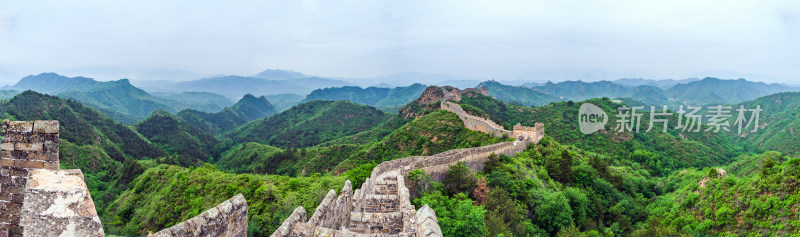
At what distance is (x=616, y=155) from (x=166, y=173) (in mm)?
53600

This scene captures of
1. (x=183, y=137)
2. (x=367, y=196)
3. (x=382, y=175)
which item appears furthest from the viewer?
(x=183, y=137)

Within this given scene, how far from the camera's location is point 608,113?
67.1 meters

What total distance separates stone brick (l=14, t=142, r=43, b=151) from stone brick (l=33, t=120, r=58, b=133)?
168 mm

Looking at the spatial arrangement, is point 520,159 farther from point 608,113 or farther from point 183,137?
point 183,137

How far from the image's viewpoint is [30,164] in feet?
13.8

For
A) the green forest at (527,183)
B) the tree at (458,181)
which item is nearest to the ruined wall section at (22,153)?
the green forest at (527,183)

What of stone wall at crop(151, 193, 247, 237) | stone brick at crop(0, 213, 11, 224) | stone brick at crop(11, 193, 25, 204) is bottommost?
stone wall at crop(151, 193, 247, 237)

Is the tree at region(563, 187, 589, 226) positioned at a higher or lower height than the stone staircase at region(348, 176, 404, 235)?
lower

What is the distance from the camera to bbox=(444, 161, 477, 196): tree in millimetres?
16750

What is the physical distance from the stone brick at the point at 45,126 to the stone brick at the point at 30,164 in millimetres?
369

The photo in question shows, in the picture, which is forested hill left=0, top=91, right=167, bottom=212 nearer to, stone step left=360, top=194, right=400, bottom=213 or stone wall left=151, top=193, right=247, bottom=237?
stone step left=360, top=194, right=400, bottom=213

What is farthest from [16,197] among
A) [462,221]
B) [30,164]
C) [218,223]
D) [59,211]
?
[462,221]

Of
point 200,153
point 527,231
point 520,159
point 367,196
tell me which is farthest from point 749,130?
point 200,153

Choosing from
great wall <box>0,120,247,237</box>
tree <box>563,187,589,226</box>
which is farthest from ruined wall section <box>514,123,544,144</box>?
great wall <box>0,120,247,237</box>
